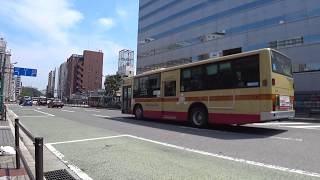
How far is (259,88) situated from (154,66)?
198 feet

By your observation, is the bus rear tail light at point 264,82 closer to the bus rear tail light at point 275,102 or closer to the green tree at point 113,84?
the bus rear tail light at point 275,102

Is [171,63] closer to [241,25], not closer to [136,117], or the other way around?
[241,25]

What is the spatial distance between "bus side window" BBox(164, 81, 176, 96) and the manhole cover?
38.4 feet

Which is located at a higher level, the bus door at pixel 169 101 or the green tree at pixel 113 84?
the green tree at pixel 113 84

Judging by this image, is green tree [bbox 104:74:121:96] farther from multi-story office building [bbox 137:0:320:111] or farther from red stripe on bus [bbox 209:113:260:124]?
red stripe on bus [bbox 209:113:260:124]

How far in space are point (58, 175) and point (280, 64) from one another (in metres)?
10.4

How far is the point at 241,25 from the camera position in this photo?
50656 mm

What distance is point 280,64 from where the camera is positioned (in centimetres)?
1476

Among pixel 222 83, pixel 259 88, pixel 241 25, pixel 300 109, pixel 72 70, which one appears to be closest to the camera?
pixel 259 88

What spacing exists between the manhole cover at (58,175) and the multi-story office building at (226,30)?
1441 inches

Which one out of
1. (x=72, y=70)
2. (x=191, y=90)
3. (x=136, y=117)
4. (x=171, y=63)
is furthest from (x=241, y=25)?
(x=72, y=70)

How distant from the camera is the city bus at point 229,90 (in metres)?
13.8

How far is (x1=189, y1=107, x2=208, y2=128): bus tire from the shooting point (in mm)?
16734

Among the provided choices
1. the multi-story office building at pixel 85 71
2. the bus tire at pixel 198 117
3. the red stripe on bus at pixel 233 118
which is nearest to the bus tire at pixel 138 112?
the bus tire at pixel 198 117
